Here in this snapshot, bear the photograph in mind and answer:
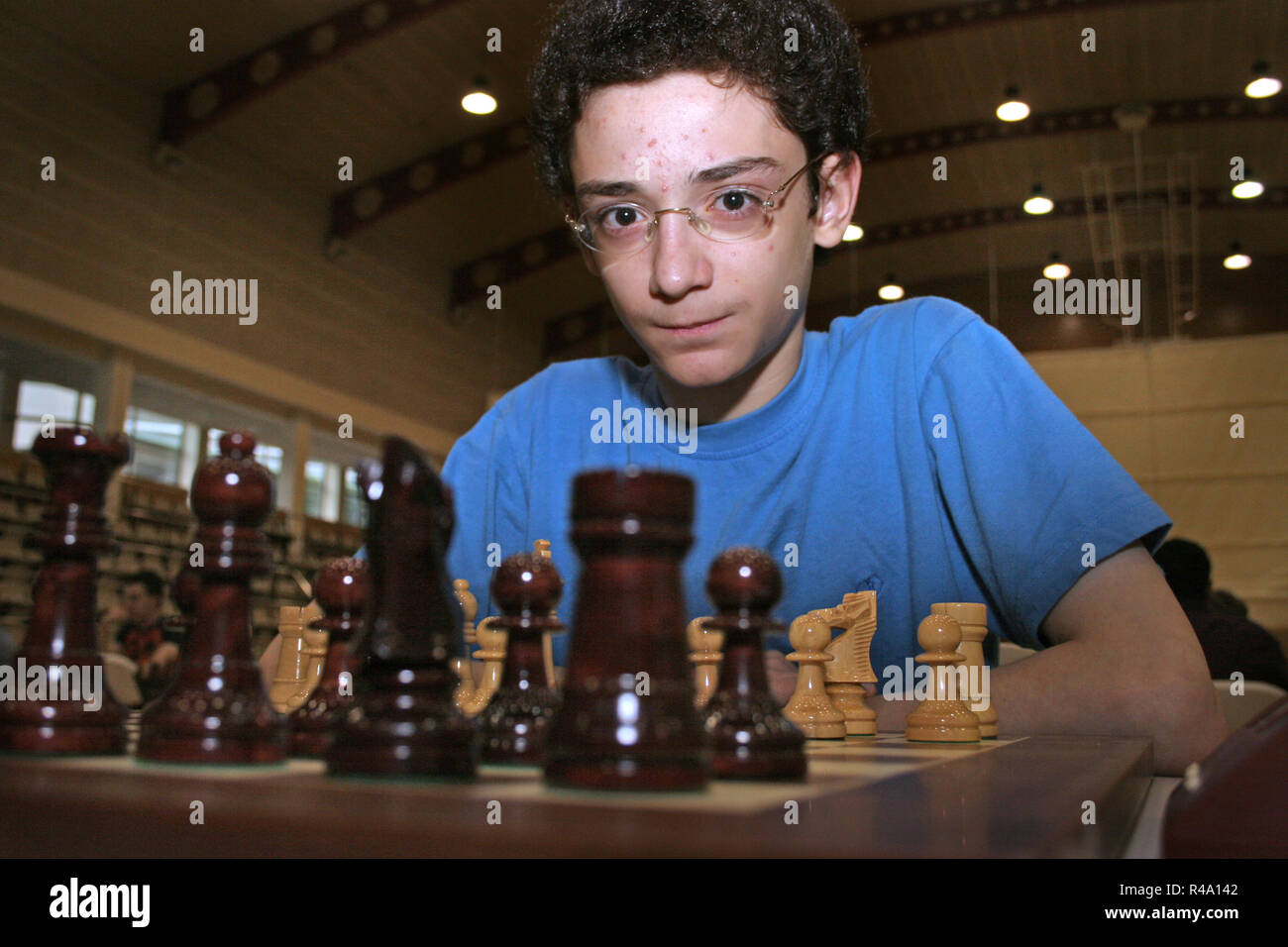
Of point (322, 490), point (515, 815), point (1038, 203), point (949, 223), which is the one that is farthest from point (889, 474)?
point (949, 223)

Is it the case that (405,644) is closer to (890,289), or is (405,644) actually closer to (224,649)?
(224,649)

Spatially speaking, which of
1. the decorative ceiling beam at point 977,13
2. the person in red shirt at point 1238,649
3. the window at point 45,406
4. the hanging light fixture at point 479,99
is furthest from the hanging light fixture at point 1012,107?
the window at point 45,406

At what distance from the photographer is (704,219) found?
1.36 meters

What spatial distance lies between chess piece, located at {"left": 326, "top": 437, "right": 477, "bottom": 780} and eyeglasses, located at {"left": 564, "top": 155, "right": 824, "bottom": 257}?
79 cm

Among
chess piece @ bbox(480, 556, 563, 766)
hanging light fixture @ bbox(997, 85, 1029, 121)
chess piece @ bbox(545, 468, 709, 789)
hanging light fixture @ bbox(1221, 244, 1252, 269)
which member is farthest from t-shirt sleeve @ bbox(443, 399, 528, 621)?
hanging light fixture @ bbox(1221, 244, 1252, 269)

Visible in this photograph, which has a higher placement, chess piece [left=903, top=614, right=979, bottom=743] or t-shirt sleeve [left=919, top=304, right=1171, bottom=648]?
t-shirt sleeve [left=919, top=304, right=1171, bottom=648]

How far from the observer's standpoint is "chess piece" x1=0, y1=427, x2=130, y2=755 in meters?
0.71

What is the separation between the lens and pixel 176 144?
310 inches

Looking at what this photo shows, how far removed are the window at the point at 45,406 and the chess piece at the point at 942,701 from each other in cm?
644

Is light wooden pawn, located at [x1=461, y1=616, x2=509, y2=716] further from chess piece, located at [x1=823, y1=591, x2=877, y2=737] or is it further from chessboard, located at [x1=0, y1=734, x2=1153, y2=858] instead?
chessboard, located at [x1=0, y1=734, x2=1153, y2=858]

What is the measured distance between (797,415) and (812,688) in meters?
0.65

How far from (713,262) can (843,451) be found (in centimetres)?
44

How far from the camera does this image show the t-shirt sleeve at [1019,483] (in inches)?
53.2
